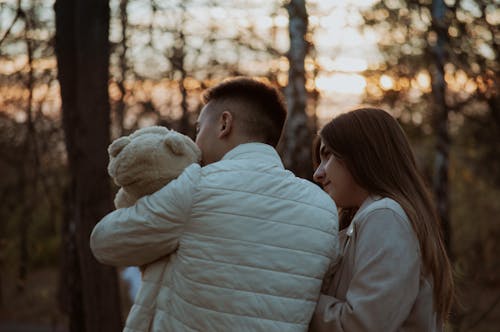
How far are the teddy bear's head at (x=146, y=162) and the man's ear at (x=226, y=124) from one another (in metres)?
0.18

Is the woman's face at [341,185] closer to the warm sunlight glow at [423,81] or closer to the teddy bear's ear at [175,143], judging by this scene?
the teddy bear's ear at [175,143]

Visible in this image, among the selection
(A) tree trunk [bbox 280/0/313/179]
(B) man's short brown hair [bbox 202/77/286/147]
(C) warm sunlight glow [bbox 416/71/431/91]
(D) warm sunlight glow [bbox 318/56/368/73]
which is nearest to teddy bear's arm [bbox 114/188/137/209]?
(B) man's short brown hair [bbox 202/77/286/147]

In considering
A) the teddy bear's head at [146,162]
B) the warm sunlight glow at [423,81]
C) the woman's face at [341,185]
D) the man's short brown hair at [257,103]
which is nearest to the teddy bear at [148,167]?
the teddy bear's head at [146,162]

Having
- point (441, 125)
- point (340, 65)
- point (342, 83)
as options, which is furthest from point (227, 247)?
point (342, 83)

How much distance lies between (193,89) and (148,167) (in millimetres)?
9339

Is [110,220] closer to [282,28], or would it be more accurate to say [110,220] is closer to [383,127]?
[383,127]

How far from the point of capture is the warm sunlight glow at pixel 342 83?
1279 cm

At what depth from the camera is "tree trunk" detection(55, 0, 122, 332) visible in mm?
4699

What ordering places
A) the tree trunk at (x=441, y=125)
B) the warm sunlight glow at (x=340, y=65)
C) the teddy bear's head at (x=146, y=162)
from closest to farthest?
the teddy bear's head at (x=146, y=162), the tree trunk at (x=441, y=125), the warm sunlight glow at (x=340, y=65)

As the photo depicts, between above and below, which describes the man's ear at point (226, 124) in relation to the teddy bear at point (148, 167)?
above

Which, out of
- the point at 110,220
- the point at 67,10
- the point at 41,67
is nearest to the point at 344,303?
the point at 110,220

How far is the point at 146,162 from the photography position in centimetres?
253

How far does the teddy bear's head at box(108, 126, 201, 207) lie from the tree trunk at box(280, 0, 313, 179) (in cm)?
518

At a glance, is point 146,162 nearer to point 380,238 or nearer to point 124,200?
point 124,200
